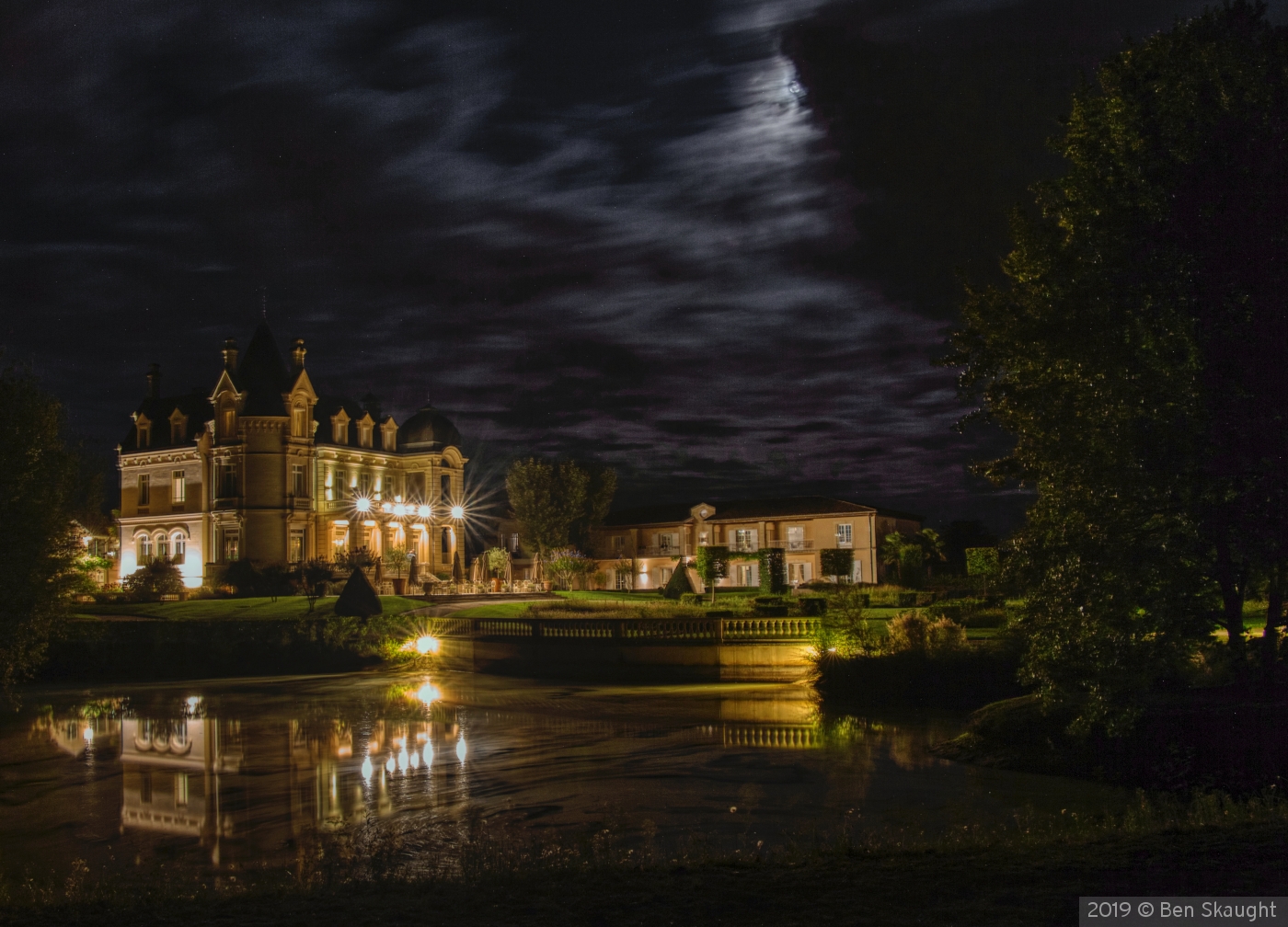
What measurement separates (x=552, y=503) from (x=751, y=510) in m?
16.0

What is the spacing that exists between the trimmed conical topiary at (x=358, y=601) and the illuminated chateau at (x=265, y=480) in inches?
930

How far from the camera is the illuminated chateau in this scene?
239 ft

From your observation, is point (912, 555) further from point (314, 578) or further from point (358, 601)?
point (314, 578)

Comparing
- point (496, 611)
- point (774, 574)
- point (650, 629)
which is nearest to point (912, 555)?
point (774, 574)

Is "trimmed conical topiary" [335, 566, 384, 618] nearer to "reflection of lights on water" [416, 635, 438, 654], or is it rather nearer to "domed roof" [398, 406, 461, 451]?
"reflection of lights on water" [416, 635, 438, 654]

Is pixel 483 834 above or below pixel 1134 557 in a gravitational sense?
below

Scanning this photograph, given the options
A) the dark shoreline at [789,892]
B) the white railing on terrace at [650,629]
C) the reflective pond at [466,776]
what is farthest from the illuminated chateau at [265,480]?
the dark shoreline at [789,892]

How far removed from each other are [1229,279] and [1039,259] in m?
2.96

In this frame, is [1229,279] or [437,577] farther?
[437,577]

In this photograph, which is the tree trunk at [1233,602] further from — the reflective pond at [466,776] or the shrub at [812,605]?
the shrub at [812,605]

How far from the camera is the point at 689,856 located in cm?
1115

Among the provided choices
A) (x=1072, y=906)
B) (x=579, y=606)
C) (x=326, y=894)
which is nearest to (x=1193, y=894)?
(x=1072, y=906)

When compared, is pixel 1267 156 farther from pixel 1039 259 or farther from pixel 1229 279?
pixel 1039 259

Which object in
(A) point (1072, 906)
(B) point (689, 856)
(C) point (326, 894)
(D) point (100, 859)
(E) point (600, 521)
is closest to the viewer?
(A) point (1072, 906)
